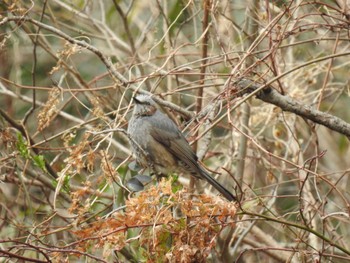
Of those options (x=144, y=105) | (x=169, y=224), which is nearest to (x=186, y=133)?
(x=144, y=105)

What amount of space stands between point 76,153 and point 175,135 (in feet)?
4.95

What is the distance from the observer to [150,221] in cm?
382

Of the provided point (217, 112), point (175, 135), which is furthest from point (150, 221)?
point (175, 135)

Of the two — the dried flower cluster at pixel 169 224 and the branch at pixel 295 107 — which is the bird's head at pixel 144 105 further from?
the dried flower cluster at pixel 169 224

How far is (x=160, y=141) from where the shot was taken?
607 centimetres

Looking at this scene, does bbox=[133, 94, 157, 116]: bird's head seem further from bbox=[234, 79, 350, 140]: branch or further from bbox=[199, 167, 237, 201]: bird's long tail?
bbox=[234, 79, 350, 140]: branch

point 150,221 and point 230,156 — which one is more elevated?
point 230,156

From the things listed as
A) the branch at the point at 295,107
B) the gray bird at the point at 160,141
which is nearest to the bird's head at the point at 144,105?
the gray bird at the point at 160,141

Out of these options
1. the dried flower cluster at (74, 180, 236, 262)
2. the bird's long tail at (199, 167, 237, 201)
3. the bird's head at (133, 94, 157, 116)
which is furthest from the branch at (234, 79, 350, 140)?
the dried flower cluster at (74, 180, 236, 262)

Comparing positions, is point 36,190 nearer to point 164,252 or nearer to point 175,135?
point 175,135

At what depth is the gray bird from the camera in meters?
5.72

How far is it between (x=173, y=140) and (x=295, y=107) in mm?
1272

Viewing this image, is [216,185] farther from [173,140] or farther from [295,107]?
[295,107]

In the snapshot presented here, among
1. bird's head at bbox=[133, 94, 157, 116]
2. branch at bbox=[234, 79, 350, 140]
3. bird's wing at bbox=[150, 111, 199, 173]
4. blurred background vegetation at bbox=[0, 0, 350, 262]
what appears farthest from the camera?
bird's head at bbox=[133, 94, 157, 116]
